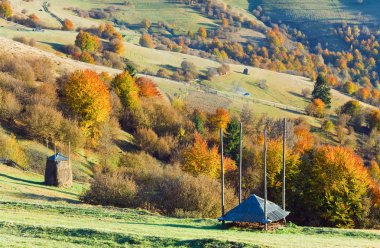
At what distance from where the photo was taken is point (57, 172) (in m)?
51.5

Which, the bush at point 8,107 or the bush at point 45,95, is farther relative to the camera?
the bush at point 45,95

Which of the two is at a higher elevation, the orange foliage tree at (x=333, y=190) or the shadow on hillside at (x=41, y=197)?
the shadow on hillside at (x=41, y=197)

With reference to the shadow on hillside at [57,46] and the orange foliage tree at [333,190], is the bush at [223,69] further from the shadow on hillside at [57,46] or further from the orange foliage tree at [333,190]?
the orange foliage tree at [333,190]

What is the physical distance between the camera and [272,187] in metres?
67.4

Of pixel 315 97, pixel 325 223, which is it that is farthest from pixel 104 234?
pixel 315 97

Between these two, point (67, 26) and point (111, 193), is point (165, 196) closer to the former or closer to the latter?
point (111, 193)

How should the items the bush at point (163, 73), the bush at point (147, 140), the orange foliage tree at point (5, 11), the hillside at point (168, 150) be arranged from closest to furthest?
the hillside at point (168, 150) < the bush at point (147, 140) < the bush at point (163, 73) < the orange foliage tree at point (5, 11)

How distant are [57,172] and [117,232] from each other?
2926 cm

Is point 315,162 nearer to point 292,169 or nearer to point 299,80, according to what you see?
point 292,169

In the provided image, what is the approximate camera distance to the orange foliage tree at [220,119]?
100 meters

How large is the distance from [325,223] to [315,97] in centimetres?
7582

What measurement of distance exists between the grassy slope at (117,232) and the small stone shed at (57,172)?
665 centimetres

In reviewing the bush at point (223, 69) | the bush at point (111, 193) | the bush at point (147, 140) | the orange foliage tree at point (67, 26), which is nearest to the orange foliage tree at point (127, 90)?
the bush at point (147, 140)

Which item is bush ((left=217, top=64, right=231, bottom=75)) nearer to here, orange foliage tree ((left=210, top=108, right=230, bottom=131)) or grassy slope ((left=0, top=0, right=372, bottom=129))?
grassy slope ((left=0, top=0, right=372, bottom=129))
